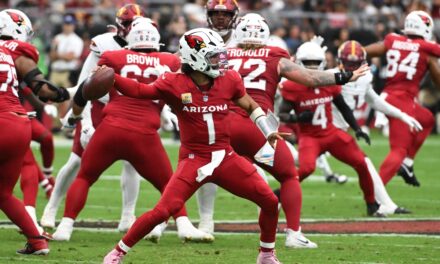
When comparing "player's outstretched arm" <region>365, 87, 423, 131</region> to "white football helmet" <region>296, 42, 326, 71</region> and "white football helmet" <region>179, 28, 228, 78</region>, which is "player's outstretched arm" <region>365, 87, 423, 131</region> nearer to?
"white football helmet" <region>296, 42, 326, 71</region>

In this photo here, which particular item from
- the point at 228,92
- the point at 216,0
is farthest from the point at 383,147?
the point at 228,92

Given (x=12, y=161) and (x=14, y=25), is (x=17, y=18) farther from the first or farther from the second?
(x=12, y=161)

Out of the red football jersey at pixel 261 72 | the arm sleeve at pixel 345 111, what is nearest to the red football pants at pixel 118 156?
the red football jersey at pixel 261 72

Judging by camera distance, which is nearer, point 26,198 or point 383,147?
point 26,198

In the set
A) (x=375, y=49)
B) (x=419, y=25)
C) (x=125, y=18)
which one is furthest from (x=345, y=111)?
(x=125, y=18)

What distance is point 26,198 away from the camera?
32.0 ft

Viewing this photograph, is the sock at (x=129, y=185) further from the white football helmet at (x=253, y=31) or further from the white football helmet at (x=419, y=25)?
the white football helmet at (x=419, y=25)

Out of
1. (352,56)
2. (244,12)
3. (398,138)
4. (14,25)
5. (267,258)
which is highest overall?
(14,25)

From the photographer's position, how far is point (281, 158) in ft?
28.7

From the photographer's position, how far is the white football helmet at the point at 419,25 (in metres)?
12.2

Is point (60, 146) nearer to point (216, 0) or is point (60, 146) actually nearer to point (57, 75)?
point (57, 75)

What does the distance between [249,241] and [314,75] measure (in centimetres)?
158

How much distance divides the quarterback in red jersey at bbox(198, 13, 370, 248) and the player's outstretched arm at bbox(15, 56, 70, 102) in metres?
1.35

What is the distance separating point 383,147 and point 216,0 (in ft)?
30.0
